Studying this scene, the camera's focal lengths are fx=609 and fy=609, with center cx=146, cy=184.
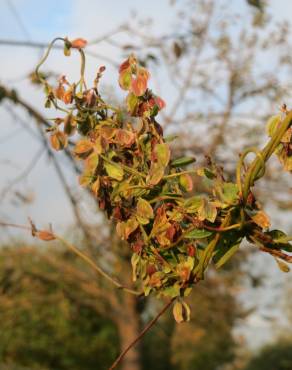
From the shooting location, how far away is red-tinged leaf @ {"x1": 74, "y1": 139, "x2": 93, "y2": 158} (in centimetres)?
85

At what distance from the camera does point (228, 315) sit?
40.5ft

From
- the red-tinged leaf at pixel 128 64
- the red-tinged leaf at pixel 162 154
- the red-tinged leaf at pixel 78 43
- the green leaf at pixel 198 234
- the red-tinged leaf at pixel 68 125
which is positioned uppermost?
the red-tinged leaf at pixel 78 43

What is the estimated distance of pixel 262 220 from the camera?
771 millimetres

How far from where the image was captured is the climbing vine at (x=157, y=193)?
0.79m

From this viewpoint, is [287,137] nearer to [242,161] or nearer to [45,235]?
[242,161]

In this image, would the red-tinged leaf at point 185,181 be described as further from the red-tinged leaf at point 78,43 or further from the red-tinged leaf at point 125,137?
the red-tinged leaf at point 78,43

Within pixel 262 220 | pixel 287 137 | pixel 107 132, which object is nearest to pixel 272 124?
pixel 287 137

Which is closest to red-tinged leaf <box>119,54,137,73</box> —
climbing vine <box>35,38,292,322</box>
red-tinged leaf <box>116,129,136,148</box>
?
climbing vine <box>35,38,292,322</box>

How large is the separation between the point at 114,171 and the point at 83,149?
54 millimetres

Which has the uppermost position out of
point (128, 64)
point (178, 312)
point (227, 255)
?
point (128, 64)

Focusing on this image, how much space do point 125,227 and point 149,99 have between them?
197mm

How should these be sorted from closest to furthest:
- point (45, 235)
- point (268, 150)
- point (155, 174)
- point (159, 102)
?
point (268, 150), point (155, 174), point (159, 102), point (45, 235)

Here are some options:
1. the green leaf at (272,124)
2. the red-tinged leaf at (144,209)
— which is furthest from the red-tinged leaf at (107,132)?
the green leaf at (272,124)

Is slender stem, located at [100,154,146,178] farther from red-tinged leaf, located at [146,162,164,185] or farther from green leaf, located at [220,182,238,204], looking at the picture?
green leaf, located at [220,182,238,204]
